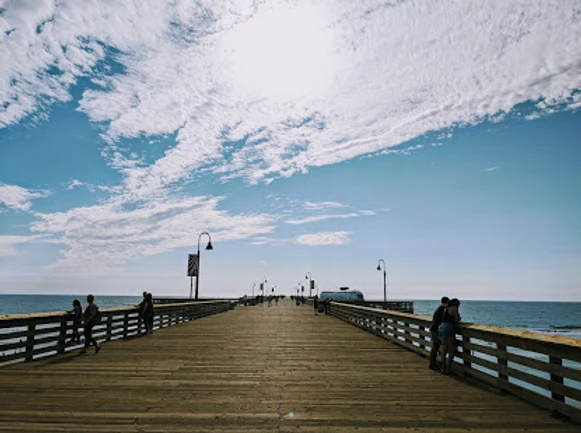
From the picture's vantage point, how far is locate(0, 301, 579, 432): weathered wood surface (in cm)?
620

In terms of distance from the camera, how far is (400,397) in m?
7.77

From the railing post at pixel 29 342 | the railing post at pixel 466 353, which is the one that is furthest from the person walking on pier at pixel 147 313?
the railing post at pixel 466 353

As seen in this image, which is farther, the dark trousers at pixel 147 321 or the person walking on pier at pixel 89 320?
the dark trousers at pixel 147 321

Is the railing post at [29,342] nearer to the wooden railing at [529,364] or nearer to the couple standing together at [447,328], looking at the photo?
the couple standing together at [447,328]

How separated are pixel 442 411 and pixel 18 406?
21.4 feet

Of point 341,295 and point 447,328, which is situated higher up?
point 341,295

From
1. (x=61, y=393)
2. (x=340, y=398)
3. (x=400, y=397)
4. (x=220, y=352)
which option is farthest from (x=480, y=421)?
(x=220, y=352)

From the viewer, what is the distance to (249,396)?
25.6 feet

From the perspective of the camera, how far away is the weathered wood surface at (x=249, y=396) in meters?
6.20

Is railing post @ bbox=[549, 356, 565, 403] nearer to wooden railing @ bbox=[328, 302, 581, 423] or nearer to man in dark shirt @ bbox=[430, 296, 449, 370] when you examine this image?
wooden railing @ bbox=[328, 302, 581, 423]

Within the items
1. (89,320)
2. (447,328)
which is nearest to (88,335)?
(89,320)

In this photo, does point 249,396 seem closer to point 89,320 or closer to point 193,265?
point 89,320

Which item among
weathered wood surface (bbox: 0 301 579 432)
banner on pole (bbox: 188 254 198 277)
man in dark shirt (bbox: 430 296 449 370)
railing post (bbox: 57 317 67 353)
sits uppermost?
banner on pole (bbox: 188 254 198 277)

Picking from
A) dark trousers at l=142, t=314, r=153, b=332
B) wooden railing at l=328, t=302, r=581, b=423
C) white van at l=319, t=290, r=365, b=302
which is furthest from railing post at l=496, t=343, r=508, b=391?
white van at l=319, t=290, r=365, b=302
